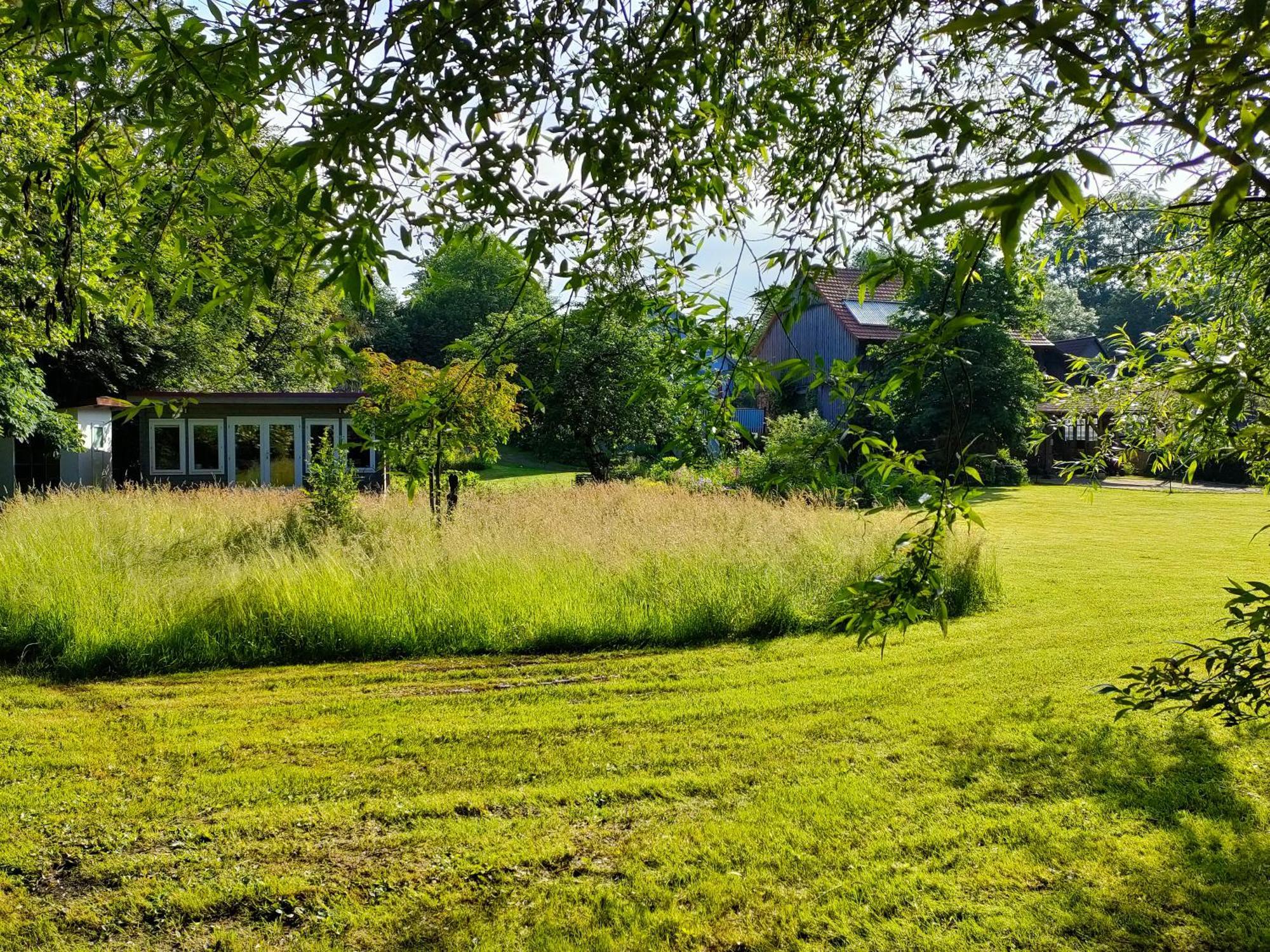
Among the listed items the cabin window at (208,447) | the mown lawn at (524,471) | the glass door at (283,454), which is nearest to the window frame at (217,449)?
the cabin window at (208,447)

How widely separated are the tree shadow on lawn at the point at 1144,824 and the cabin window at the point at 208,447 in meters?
22.5

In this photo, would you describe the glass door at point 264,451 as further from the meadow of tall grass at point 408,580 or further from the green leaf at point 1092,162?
the green leaf at point 1092,162

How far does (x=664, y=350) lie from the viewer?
3367 millimetres

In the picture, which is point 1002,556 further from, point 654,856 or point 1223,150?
point 1223,150

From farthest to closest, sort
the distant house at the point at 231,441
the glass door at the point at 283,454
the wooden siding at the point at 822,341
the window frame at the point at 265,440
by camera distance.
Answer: the wooden siding at the point at 822,341 < the glass door at the point at 283,454 < the window frame at the point at 265,440 < the distant house at the point at 231,441

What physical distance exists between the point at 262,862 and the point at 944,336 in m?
3.65

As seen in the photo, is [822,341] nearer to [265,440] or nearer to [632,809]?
[265,440]

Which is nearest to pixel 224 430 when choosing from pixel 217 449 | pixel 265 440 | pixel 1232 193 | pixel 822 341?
pixel 217 449

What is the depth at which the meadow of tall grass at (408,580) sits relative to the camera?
23.4 ft

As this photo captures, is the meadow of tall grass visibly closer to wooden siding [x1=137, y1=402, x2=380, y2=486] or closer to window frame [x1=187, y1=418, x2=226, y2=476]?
wooden siding [x1=137, y1=402, x2=380, y2=486]

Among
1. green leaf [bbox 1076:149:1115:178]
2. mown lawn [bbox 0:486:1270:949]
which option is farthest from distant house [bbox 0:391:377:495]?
green leaf [bbox 1076:149:1115:178]

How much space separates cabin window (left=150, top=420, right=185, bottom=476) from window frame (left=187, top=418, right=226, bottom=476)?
0.59ft

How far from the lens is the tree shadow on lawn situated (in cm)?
321

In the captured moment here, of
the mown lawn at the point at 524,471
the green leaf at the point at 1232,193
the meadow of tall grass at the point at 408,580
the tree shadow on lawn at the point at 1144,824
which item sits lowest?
the tree shadow on lawn at the point at 1144,824
